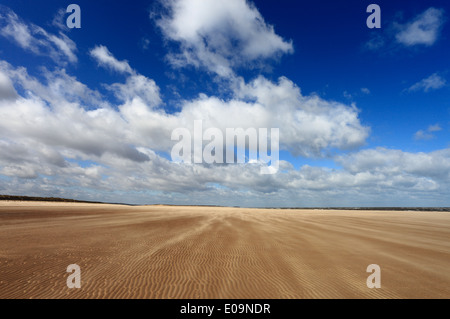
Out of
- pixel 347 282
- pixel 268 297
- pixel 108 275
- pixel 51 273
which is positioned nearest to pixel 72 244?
pixel 51 273

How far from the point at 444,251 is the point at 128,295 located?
14824 mm

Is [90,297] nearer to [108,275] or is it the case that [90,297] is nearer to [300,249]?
[108,275]

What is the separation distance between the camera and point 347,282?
7.03 meters

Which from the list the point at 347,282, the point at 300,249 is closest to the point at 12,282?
the point at 347,282

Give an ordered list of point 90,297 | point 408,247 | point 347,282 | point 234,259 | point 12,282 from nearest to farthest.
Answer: point 90,297, point 12,282, point 347,282, point 234,259, point 408,247

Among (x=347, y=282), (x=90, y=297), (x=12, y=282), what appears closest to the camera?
(x=90, y=297)

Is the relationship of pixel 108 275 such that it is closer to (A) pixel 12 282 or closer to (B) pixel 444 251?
(A) pixel 12 282

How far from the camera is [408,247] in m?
12.5
